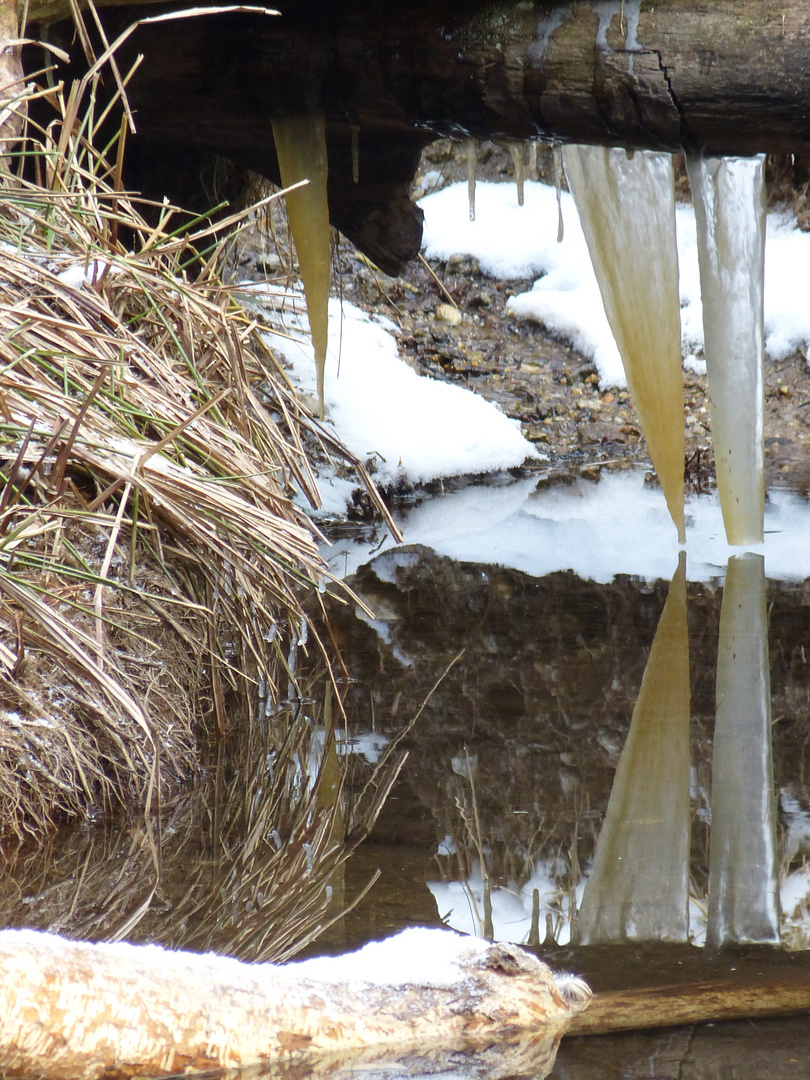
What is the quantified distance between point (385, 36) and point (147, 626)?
1.69 m

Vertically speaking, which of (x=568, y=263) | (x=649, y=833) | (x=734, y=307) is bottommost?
(x=649, y=833)

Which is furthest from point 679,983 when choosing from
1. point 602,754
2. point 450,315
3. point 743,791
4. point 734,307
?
point 450,315

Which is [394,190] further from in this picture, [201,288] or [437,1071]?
[437,1071]

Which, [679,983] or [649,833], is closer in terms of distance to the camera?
[679,983]

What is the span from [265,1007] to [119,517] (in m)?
0.81

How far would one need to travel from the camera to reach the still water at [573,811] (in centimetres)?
127

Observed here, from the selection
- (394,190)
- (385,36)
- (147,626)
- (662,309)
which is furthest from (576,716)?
(394,190)

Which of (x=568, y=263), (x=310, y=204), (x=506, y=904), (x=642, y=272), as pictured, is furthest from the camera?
(x=568, y=263)

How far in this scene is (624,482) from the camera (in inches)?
172

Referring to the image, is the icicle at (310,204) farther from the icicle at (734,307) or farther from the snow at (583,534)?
the icicle at (734,307)

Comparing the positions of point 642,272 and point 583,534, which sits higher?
point 642,272

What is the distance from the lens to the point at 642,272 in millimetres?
2973

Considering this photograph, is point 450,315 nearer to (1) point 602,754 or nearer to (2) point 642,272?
(2) point 642,272

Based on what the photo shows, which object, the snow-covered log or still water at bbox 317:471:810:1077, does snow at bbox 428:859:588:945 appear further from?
the snow-covered log
